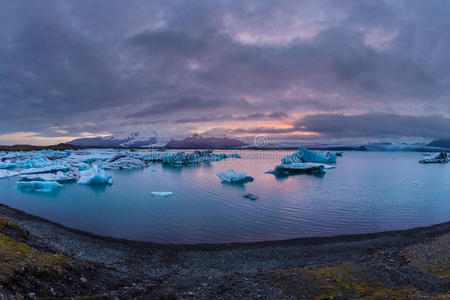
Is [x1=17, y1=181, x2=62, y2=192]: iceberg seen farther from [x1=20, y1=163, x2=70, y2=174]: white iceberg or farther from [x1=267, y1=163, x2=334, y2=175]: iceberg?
[x1=267, y1=163, x2=334, y2=175]: iceberg

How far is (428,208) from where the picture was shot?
13539mm

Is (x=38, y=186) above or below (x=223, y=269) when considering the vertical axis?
above

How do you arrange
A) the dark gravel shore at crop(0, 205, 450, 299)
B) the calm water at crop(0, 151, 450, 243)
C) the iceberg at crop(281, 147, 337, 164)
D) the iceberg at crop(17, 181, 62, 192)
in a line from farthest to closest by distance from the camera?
the iceberg at crop(281, 147, 337, 164)
the iceberg at crop(17, 181, 62, 192)
the calm water at crop(0, 151, 450, 243)
the dark gravel shore at crop(0, 205, 450, 299)

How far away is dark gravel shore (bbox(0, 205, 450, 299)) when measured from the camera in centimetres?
396

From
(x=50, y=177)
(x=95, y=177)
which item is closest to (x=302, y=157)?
(x=95, y=177)

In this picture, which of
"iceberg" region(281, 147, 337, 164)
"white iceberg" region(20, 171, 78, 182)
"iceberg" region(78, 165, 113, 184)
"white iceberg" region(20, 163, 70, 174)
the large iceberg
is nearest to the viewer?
"white iceberg" region(20, 171, 78, 182)

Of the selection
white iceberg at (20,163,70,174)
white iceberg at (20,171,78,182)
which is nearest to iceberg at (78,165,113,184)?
white iceberg at (20,171,78,182)

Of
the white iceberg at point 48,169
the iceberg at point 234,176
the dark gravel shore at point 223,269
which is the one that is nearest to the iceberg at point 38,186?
the white iceberg at point 48,169

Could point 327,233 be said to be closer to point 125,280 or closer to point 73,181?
point 125,280

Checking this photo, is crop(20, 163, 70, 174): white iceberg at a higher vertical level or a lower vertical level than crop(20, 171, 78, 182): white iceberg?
higher

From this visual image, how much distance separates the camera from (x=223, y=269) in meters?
6.16

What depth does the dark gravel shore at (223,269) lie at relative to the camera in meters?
3.96

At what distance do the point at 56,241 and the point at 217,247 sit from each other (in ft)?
15.7

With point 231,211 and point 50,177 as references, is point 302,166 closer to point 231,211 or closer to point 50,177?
point 231,211
